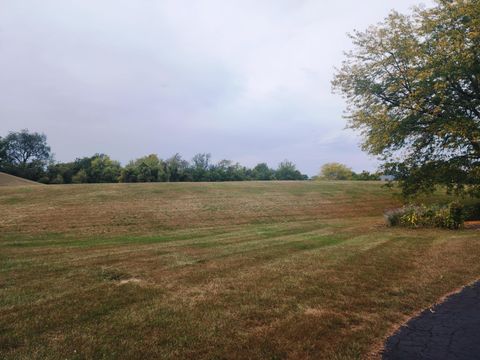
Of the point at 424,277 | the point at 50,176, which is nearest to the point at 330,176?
the point at 50,176

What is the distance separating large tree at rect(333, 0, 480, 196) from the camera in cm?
1714

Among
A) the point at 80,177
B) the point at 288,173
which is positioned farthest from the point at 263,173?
the point at 80,177

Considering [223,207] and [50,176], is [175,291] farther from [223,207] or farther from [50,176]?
[50,176]

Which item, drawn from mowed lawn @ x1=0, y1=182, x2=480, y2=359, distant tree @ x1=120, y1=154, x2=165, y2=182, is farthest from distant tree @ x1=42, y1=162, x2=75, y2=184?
mowed lawn @ x1=0, y1=182, x2=480, y2=359

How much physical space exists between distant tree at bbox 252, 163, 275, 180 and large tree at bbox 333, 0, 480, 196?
8029 cm

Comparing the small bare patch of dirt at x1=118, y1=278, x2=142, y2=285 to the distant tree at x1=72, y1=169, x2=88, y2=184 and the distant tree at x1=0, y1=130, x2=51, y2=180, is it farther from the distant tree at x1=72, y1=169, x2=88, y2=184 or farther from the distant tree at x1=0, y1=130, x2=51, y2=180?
the distant tree at x1=0, y1=130, x2=51, y2=180

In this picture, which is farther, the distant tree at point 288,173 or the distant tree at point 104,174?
the distant tree at point 288,173

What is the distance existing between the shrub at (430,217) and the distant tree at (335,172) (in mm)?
92620

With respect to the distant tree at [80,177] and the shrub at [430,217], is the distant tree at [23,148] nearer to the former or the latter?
the distant tree at [80,177]

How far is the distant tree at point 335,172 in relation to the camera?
369 ft

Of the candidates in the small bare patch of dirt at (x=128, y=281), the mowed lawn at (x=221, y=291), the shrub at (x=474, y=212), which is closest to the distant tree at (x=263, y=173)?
Result: the shrub at (x=474, y=212)

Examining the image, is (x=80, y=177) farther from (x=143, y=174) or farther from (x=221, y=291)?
(x=221, y=291)

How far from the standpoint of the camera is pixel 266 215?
27.5m

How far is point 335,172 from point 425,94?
98.9 m
